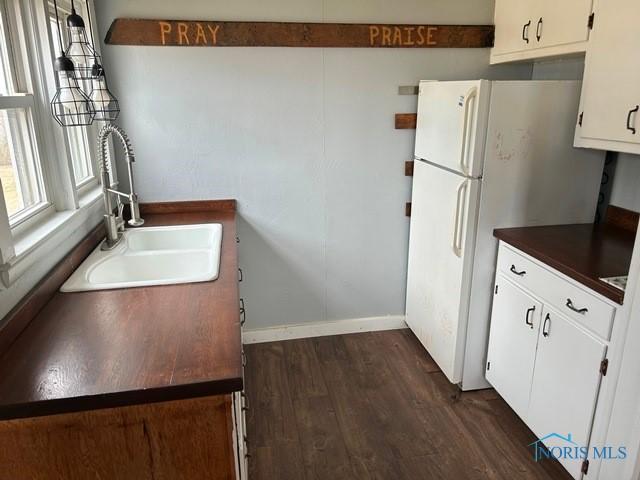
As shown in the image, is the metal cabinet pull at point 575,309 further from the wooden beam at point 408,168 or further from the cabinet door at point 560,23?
the wooden beam at point 408,168

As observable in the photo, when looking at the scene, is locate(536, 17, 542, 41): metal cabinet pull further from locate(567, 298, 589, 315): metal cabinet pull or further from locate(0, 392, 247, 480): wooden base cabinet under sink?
locate(0, 392, 247, 480): wooden base cabinet under sink

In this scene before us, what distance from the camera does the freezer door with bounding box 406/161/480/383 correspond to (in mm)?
2262

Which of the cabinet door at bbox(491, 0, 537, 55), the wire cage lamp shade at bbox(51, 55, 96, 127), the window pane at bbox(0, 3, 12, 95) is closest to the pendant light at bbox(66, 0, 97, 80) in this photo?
the wire cage lamp shade at bbox(51, 55, 96, 127)

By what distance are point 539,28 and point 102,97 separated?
2107 mm

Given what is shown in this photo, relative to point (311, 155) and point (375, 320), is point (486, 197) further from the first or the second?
point (375, 320)

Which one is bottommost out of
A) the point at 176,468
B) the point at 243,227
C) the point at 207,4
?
the point at 176,468

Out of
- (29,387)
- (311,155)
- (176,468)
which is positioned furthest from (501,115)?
(29,387)

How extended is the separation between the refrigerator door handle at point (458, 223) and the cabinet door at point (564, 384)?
52 centimetres

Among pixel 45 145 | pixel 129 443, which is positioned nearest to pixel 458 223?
pixel 129 443

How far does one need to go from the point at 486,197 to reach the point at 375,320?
1.30 meters

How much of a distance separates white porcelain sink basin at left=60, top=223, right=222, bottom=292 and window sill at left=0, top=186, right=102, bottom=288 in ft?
0.47

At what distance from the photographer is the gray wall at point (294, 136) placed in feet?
8.23

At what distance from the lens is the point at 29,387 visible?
106cm

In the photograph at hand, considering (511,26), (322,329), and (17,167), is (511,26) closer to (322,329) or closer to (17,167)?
(322,329)
